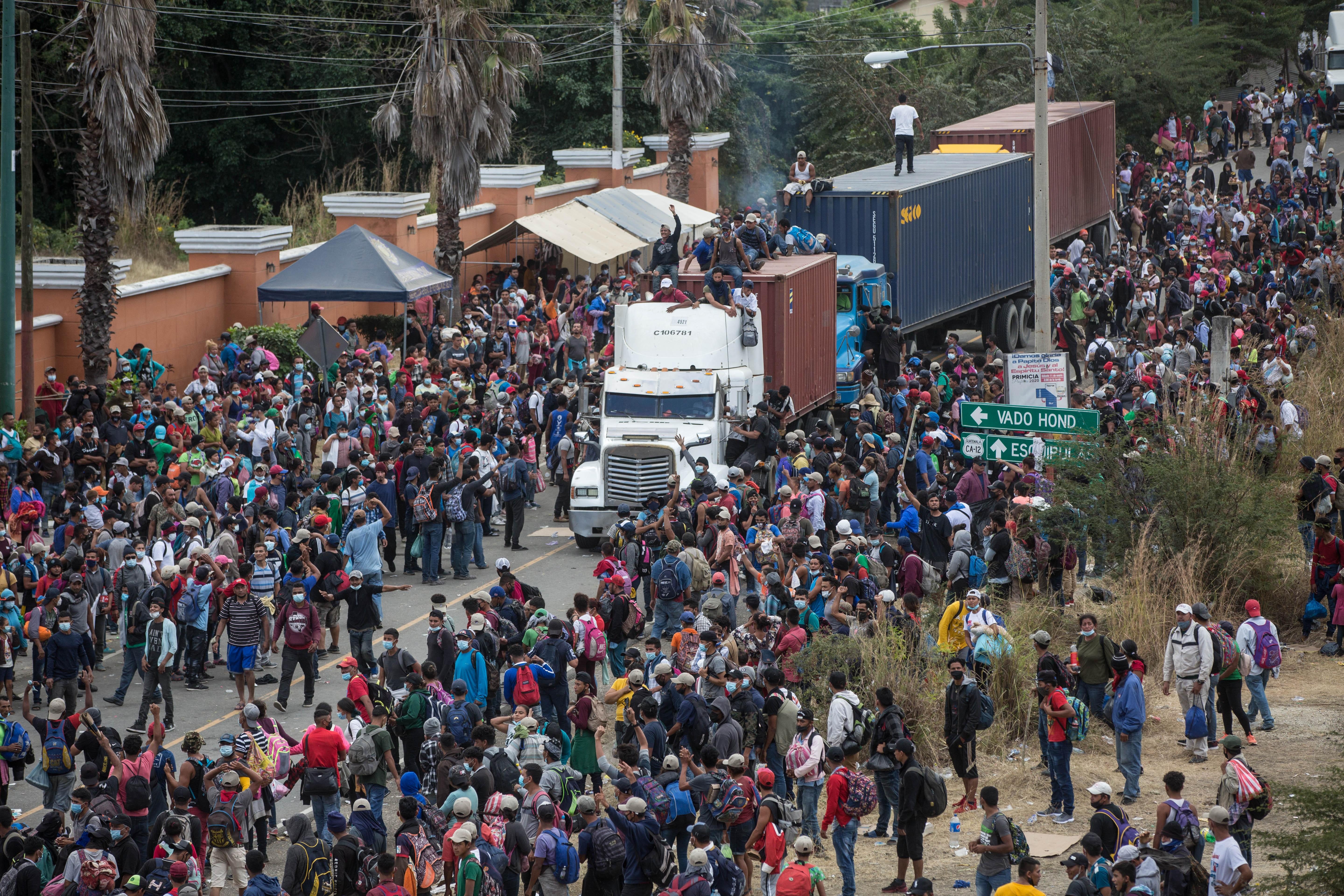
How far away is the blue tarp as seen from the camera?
1131 inches

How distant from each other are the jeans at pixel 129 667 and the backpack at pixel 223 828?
13.3ft

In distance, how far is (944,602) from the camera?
704 inches

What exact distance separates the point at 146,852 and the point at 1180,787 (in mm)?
7495

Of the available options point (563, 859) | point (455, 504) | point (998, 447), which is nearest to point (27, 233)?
point (455, 504)

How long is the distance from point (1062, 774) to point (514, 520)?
380 inches

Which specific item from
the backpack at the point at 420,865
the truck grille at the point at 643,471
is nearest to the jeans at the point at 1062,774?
the backpack at the point at 420,865

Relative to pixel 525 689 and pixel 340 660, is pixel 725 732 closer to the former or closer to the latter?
pixel 525 689

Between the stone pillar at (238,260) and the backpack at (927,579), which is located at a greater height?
the stone pillar at (238,260)

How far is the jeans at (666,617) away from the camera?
17281 mm

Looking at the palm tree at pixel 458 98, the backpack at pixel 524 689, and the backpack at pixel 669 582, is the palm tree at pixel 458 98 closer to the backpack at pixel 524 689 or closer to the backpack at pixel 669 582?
the backpack at pixel 669 582

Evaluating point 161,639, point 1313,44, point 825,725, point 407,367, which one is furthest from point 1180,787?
point 1313,44

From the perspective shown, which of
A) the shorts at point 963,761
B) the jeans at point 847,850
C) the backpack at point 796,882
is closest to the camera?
the backpack at point 796,882

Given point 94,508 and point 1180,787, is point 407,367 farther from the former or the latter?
point 1180,787

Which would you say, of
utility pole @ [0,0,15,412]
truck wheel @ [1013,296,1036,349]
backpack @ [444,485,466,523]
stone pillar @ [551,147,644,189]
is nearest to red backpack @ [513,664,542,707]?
backpack @ [444,485,466,523]
